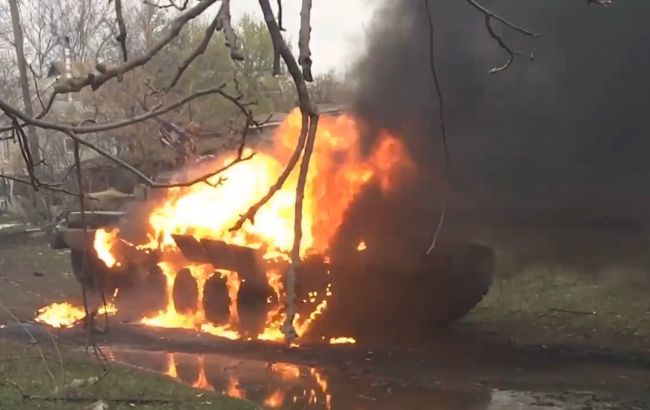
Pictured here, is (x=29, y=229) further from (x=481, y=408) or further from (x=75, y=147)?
(x=75, y=147)

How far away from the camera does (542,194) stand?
31.7 feet

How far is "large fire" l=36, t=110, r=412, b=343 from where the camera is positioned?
10.6m

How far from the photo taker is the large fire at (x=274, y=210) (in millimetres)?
10609

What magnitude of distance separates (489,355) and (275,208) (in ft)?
10.6

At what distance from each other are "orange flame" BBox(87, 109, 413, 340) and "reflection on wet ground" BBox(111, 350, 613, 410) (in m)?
1.17

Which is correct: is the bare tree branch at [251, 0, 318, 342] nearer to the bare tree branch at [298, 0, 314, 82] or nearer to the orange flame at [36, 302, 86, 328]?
the bare tree branch at [298, 0, 314, 82]

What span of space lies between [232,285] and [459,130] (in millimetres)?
3319

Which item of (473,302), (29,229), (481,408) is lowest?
(481,408)

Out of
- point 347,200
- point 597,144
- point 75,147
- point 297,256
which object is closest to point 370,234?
point 347,200

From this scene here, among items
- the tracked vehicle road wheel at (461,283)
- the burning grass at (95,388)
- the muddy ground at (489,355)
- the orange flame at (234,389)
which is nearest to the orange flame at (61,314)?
the muddy ground at (489,355)

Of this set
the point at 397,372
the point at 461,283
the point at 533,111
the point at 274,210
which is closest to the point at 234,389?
the point at 397,372

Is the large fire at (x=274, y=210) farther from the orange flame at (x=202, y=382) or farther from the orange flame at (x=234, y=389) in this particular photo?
the orange flame at (x=234, y=389)

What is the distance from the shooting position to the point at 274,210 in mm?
11141

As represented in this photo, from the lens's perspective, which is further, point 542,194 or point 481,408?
point 542,194
